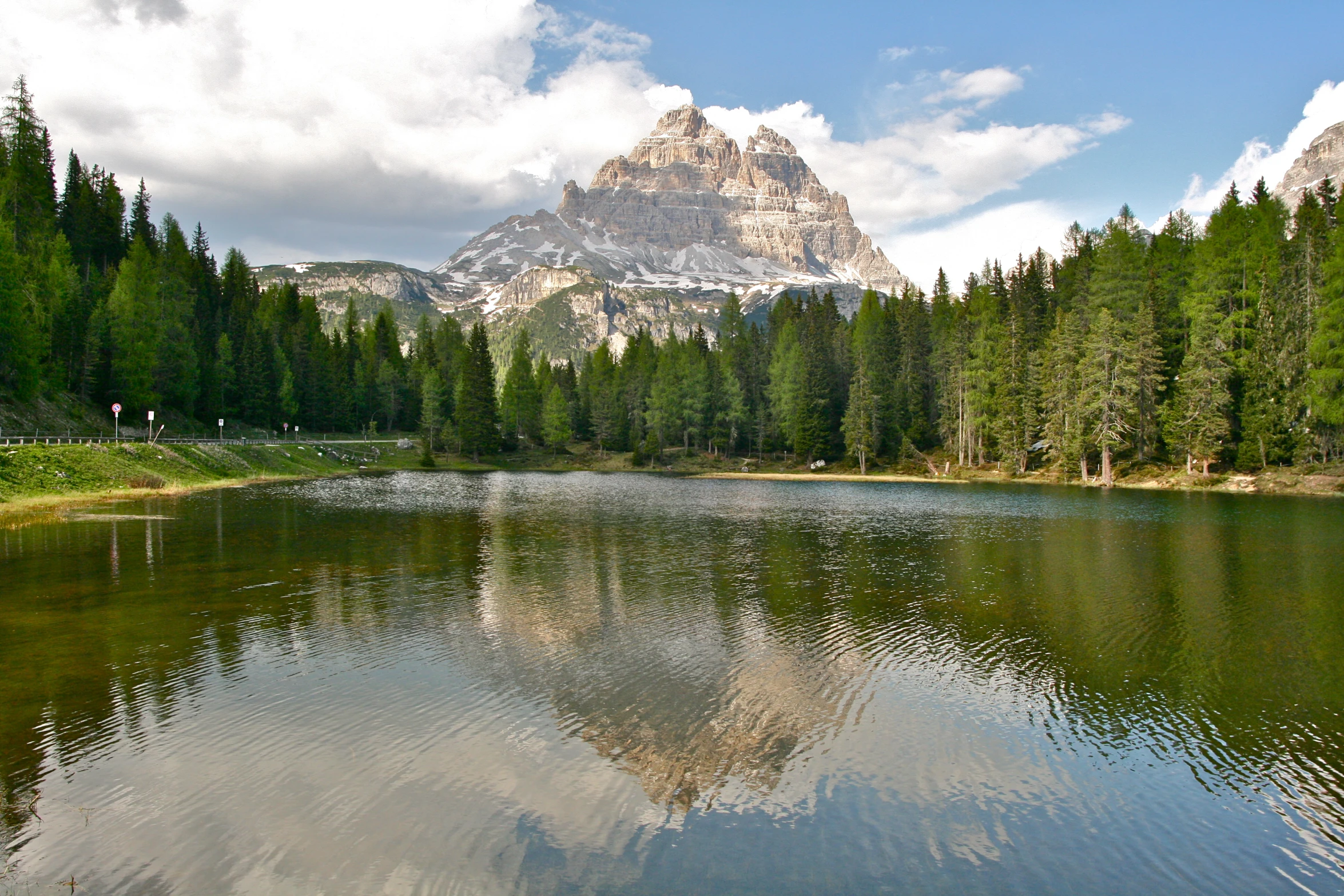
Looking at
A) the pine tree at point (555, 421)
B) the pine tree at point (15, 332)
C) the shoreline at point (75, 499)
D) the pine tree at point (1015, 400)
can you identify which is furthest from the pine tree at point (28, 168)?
the pine tree at point (1015, 400)

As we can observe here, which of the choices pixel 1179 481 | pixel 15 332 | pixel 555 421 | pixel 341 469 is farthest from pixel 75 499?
pixel 1179 481

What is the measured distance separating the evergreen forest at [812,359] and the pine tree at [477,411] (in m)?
0.36

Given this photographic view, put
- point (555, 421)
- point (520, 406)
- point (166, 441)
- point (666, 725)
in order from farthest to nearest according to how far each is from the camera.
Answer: point (520, 406), point (555, 421), point (166, 441), point (666, 725)

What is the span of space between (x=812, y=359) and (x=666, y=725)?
9838 centimetres

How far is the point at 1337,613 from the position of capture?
21094 millimetres

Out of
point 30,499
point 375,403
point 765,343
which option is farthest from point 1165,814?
point 375,403

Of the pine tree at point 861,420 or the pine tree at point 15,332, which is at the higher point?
the pine tree at point 15,332

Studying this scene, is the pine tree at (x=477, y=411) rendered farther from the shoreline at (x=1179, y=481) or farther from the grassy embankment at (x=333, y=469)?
the shoreline at (x=1179, y=481)

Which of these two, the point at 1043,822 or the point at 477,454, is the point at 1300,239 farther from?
the point at 477,454

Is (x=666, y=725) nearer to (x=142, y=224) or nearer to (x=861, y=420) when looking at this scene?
(x=861, y=420)

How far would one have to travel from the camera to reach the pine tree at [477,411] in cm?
11488

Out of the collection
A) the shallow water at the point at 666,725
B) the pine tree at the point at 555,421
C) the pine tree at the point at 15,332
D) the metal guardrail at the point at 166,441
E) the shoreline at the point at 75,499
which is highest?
the pine tree at the point at 15,332

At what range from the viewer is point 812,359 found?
107 meters

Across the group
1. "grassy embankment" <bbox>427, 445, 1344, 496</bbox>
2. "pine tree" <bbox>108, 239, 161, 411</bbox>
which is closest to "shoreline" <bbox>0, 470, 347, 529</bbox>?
"pine tree" <bbox>108, 239, 161, 411</bbox>
